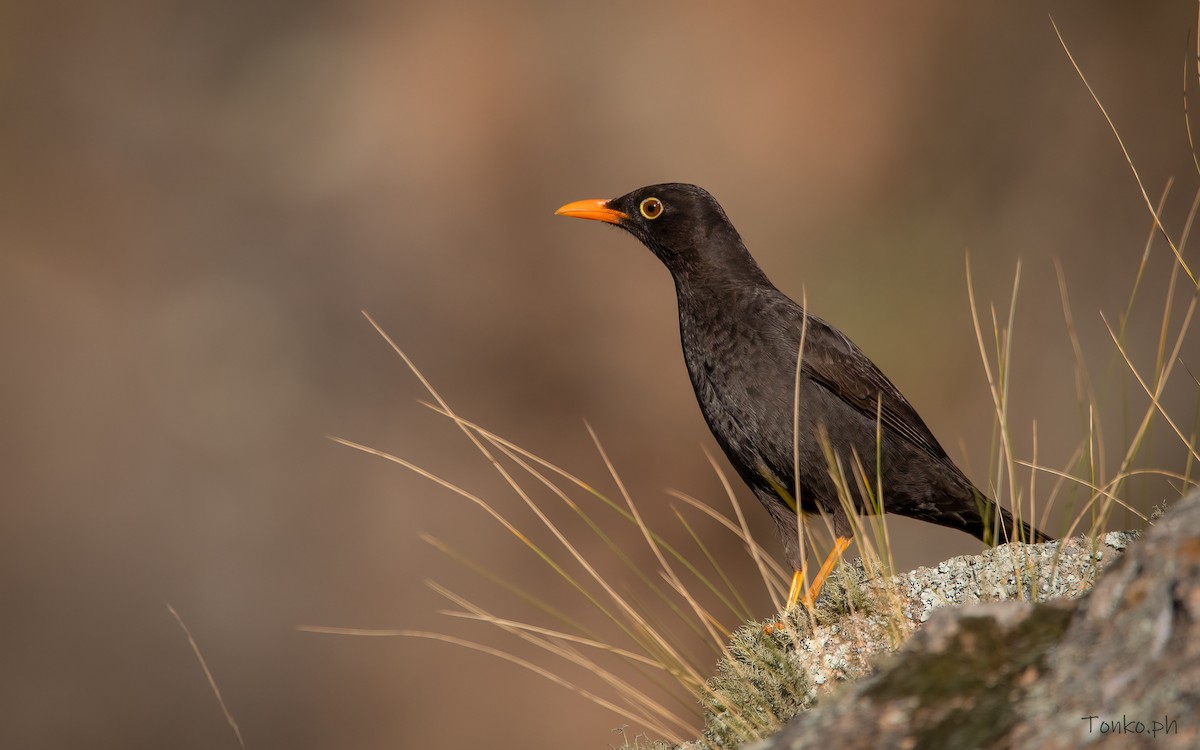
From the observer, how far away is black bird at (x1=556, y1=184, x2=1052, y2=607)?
489cm

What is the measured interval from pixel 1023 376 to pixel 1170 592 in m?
11.1

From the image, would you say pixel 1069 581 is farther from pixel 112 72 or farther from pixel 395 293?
pixel 112 72

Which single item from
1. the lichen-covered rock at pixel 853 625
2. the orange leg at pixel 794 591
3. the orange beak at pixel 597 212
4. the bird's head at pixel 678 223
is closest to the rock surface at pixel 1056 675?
the lichen-covered rock at pixel 853 625

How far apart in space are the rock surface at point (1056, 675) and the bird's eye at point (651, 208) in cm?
390

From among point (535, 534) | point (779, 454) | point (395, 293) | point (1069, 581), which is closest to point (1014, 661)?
point (1069, 581)

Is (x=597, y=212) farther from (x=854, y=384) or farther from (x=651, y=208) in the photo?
(x=854, y=384)

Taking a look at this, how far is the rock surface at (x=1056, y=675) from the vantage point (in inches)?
67.5

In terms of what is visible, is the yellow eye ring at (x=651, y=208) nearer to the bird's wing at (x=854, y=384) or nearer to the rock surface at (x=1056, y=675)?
the bird's wing at (x=854, y=384)

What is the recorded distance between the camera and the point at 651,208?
5883 millimetres

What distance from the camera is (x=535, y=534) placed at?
436 inches

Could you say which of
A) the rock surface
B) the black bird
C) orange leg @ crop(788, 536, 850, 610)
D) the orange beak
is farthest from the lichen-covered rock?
the orange beak

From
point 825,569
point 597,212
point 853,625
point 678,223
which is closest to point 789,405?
point 825,569

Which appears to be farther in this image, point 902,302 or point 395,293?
point 902,302

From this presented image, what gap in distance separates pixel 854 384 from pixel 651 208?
4.89ft
